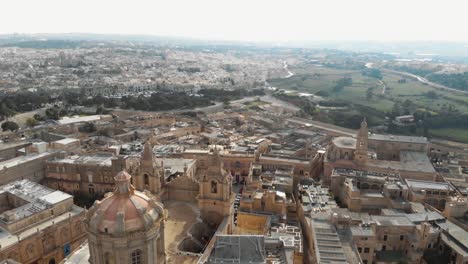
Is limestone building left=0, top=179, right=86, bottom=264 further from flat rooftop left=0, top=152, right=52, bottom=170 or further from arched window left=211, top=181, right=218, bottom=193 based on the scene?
arched window left=211, top=181, right=218, bottom=193

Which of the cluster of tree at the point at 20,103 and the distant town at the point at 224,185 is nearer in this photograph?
the distant town at the point at 224,185

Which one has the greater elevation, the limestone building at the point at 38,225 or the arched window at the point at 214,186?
the arched window at the point at 214,186

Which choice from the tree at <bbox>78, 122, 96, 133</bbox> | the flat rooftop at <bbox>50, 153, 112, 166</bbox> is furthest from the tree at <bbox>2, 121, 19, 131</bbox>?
the flat rooftop at <bbox>50, 153, 112, 166</bbox>

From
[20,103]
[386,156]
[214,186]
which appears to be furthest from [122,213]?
[20,103]

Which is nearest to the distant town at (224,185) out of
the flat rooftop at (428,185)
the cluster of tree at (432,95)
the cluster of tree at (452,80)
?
the flat rooftop at (428,185)

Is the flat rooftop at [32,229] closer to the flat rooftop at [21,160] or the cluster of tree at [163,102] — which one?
the flat rooftop at [21,160]

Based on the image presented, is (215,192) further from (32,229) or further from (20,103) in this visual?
(20,103)

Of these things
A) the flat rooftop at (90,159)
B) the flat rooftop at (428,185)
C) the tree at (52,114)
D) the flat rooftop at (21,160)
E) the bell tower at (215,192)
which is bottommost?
the tree at (52,114)

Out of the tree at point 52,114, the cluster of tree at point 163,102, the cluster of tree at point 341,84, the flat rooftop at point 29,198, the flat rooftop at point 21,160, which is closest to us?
the flat rooftop at point 29,198
